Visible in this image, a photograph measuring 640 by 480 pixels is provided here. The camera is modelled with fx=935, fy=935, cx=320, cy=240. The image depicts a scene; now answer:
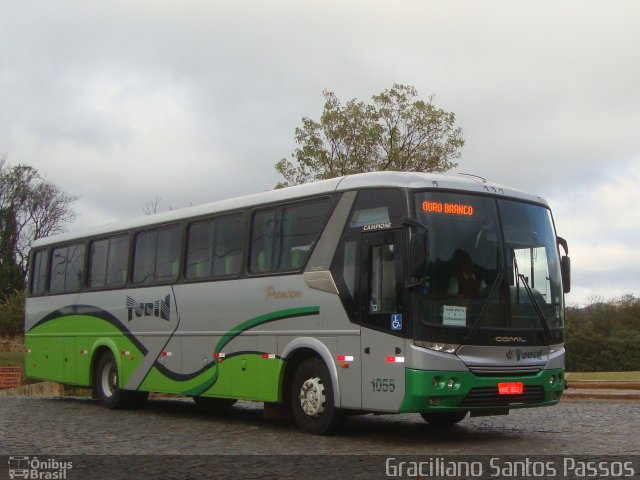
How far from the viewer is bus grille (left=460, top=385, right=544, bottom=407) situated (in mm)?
11344

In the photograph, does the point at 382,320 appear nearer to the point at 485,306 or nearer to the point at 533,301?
the point at 485,306

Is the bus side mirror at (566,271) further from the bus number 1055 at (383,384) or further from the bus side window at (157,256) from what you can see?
the bus side window at (157,256)

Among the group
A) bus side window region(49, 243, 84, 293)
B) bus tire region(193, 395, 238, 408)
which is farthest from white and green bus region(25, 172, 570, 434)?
bus side window region(49, 243, 84, 293)

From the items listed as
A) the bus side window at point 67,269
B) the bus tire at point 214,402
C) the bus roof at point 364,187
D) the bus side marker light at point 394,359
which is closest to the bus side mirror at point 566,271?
the bus roof at point 364,187

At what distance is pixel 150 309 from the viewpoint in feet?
54.6


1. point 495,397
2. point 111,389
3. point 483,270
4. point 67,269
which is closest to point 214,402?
point 111,389

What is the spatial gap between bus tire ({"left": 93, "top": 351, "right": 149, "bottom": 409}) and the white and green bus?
1893mm

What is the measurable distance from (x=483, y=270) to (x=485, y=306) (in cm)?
46

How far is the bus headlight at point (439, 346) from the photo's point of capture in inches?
438

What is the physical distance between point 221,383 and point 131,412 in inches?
142

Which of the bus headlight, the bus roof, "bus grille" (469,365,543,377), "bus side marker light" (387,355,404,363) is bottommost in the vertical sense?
"bus grille" (469,365,543,377)

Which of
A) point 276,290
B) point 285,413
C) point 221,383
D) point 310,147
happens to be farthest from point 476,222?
point 310,147

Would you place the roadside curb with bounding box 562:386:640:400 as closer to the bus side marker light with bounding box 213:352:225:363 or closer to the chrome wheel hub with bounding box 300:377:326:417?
the bus side marker light with bounding box 213:352:225:363

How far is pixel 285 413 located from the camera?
13711 mm
